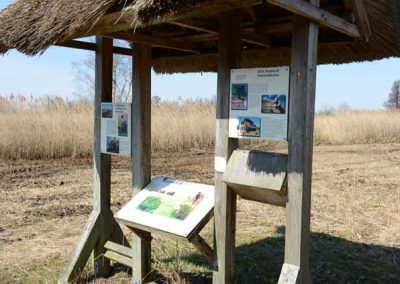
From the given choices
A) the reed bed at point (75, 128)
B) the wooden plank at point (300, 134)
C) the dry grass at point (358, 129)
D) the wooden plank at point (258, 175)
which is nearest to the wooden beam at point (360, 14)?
the wooden plank at point (300, 134)

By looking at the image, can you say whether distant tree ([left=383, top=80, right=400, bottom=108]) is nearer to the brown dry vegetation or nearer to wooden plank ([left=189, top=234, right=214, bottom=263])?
the brown dry vegetation

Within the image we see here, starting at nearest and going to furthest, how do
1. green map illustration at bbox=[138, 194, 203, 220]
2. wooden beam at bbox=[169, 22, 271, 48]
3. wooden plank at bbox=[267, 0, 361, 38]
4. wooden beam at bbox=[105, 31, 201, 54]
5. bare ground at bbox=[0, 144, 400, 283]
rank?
wooden plank at bbox=[267, 0, 361, 38] < green map illustration at bbox=[138, 194, 203, 220] < wooden beam at bbox=[105, 31, 201, 54] < wooden beam at bbox=[169, 22, 271, 48] < bare ground at bbox=[0, 144, 400, 283]

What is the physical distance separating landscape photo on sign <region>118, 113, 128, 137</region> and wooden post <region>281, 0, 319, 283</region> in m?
1.62

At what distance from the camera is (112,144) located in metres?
3.93

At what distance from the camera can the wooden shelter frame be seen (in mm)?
2631

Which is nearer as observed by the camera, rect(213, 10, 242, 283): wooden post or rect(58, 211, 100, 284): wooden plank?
rect(213, 10, 242, 283): wooden post

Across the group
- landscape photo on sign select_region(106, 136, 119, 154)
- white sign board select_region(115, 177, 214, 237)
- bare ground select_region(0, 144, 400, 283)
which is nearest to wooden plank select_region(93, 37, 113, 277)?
landscape photo on sign select_region(106, 136, 119, 154)

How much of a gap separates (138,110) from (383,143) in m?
17.6

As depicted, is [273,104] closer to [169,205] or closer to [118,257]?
[169,205]

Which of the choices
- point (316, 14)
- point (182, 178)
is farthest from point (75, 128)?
point (316, 14)

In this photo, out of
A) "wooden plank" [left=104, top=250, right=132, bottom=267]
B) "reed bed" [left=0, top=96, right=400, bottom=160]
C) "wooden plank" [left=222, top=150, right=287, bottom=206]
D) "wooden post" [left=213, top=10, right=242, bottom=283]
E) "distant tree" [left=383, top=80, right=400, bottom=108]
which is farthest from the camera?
"distant tree" [left=383, top=80, right=400, bottom=108]

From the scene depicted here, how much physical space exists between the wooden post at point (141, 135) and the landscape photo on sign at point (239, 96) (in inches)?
37.6

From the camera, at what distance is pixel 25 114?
38.2ft

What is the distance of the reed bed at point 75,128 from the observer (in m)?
11.2
